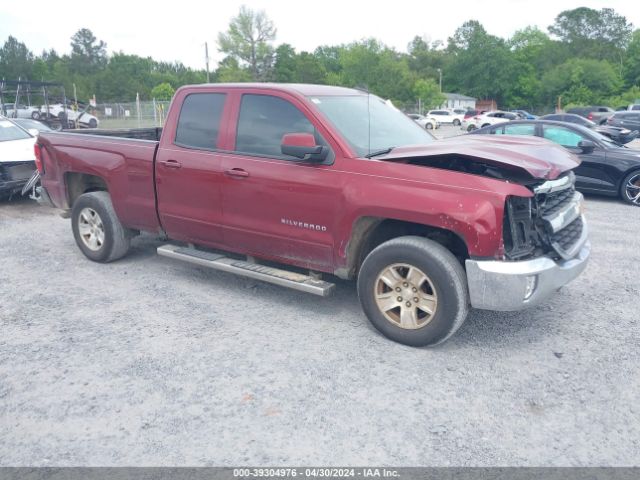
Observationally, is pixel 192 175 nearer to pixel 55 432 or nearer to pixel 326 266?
pixel 326 266

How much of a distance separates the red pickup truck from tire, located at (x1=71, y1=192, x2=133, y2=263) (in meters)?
0.16

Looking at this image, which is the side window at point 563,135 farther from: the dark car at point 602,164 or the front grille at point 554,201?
Answer: the front grille at point 554,201

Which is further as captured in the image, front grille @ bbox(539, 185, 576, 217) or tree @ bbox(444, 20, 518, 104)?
tree @ bbox(444, 20, 518, 104)

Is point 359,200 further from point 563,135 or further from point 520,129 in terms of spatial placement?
point 520,129

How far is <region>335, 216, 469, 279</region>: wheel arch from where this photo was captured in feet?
14.6

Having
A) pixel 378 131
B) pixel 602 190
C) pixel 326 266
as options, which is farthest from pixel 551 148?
pixel 602 190

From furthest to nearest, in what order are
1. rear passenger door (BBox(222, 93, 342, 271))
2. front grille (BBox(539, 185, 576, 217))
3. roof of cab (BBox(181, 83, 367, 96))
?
roof of cab (BBox(181, 83, 367, 96)), rear passenger door (BBox(222, 93, 342, 271)), front grille (BBox(539, 185, 576, 217))

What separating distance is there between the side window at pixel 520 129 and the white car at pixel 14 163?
28.7 ft

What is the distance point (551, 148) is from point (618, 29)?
113550 mm

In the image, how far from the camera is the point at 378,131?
509 cm

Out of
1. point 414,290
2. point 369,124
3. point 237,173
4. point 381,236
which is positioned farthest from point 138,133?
point 414,290

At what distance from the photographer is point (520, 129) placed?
1124 cm

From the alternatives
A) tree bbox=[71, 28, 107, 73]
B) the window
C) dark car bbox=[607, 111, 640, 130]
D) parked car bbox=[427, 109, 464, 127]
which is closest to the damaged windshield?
the window

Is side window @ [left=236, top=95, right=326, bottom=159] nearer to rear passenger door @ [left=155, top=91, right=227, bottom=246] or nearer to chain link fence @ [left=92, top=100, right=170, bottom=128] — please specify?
rear passenger door @ [left=155, top=91, right=227, bottom=246]
